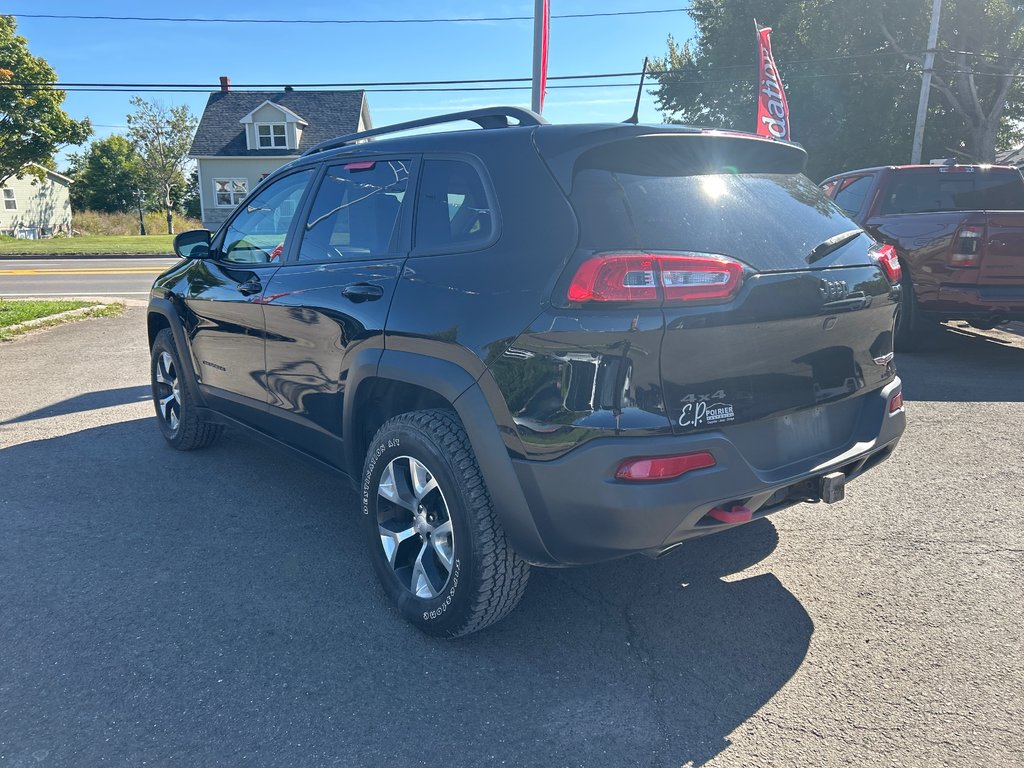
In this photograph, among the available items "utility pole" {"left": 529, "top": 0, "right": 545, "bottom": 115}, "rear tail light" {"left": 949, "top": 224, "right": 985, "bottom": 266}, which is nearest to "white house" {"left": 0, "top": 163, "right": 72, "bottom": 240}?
"utility pole" {"left": 529, "top": 0, "right": 545, "bottom": 115}

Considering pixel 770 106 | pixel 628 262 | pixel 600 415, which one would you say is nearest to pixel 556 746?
pixel 600 415

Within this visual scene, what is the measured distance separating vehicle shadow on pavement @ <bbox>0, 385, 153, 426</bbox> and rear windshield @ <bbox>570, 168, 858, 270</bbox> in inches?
211

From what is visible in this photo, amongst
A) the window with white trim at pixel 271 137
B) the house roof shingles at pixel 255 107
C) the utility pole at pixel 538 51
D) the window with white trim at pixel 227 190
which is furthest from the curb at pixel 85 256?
the utility pole at pixel 538 51

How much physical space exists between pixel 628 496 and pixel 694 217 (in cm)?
98

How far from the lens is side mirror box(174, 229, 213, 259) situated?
16.0 ft

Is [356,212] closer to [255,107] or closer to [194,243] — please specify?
[194,243]

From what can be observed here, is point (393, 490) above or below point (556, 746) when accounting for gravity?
above

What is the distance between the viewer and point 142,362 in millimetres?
8461

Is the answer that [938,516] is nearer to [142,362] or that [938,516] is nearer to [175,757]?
[175,757]

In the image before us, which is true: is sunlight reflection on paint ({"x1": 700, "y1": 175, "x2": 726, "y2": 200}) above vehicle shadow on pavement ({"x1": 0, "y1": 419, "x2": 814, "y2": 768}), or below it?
above

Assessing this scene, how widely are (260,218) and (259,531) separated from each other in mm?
1685

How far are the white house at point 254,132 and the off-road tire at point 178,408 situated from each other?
35.3 meters

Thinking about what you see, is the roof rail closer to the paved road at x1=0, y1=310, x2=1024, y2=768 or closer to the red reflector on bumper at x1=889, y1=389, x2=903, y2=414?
the red reflector on bumper at x1=889, y1=389, x2=903, y2=414

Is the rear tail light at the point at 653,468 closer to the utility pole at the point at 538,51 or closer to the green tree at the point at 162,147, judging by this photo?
the utility pole at the point at 538,51
